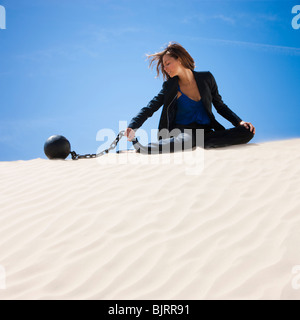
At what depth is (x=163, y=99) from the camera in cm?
622

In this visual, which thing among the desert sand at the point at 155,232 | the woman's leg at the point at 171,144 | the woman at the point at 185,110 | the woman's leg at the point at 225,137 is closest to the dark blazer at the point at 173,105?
the woman at the point at 185,110

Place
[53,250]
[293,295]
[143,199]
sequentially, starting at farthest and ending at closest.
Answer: [143,199] < [53,250] < [293,295]

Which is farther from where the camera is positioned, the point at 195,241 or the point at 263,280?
the point at 195,241

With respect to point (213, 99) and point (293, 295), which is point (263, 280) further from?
point (213, 99)

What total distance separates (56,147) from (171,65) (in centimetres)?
265

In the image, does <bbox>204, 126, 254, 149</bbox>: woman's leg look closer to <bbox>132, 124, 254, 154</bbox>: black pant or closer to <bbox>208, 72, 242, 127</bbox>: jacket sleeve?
<bbox>132, 124, 254, 154</bbox>: black pant

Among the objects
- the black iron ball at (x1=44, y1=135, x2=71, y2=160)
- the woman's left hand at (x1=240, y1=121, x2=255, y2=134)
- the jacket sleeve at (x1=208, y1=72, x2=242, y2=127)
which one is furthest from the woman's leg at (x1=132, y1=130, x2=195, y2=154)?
the black iron ball at (x1=44, y1=135, x2=71, y2=160)

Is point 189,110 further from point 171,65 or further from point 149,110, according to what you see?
point 171,65

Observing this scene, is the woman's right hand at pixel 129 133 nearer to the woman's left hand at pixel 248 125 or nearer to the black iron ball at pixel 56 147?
the black iron ball at pixel 56 147
